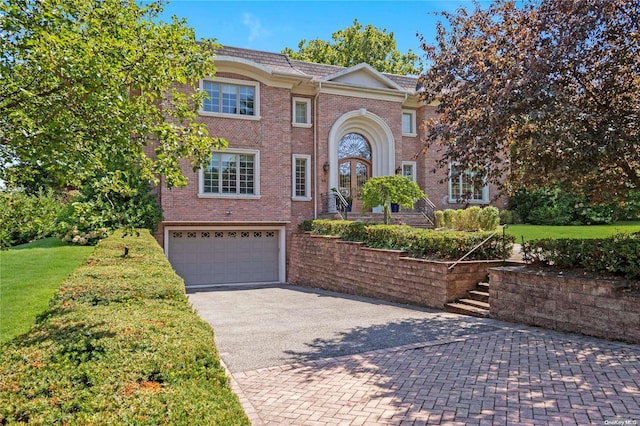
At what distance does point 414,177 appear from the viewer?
19.9 m

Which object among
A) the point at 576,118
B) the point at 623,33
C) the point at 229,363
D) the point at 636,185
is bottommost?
the point at 229,363

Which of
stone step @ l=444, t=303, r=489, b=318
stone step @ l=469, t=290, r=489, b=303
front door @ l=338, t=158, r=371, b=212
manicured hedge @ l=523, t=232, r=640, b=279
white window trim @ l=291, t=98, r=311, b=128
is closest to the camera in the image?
manicured hedge @ l=523, t=232, r=640, b=279

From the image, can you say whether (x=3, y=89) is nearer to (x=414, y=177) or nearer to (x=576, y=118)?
(x=576, y=118)

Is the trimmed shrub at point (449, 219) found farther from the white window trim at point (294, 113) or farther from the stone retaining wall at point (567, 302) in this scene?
the stone retaining wall at point (567, 302)

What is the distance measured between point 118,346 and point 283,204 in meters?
14.1

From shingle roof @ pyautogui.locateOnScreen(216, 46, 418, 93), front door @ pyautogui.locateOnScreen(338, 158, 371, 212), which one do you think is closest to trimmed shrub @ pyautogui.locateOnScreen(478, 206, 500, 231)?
front door @ pyautogui.locateOnScreen(338, 158, 371, 212)

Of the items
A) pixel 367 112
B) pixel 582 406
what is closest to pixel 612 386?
pixel 582 406

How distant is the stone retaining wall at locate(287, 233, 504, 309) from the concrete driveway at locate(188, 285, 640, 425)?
1041 mm

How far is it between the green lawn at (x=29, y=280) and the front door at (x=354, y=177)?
10.7m

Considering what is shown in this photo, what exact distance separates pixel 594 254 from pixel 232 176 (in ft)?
40.8

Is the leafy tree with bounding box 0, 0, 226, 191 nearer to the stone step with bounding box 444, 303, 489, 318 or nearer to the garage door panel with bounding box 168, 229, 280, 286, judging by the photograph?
the stone step with bounding box 444, 303, 489, 318

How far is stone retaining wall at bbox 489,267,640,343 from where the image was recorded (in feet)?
21.0

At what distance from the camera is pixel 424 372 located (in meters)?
5.23

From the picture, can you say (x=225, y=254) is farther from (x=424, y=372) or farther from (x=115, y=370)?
Answer: (x=115, y=370)
